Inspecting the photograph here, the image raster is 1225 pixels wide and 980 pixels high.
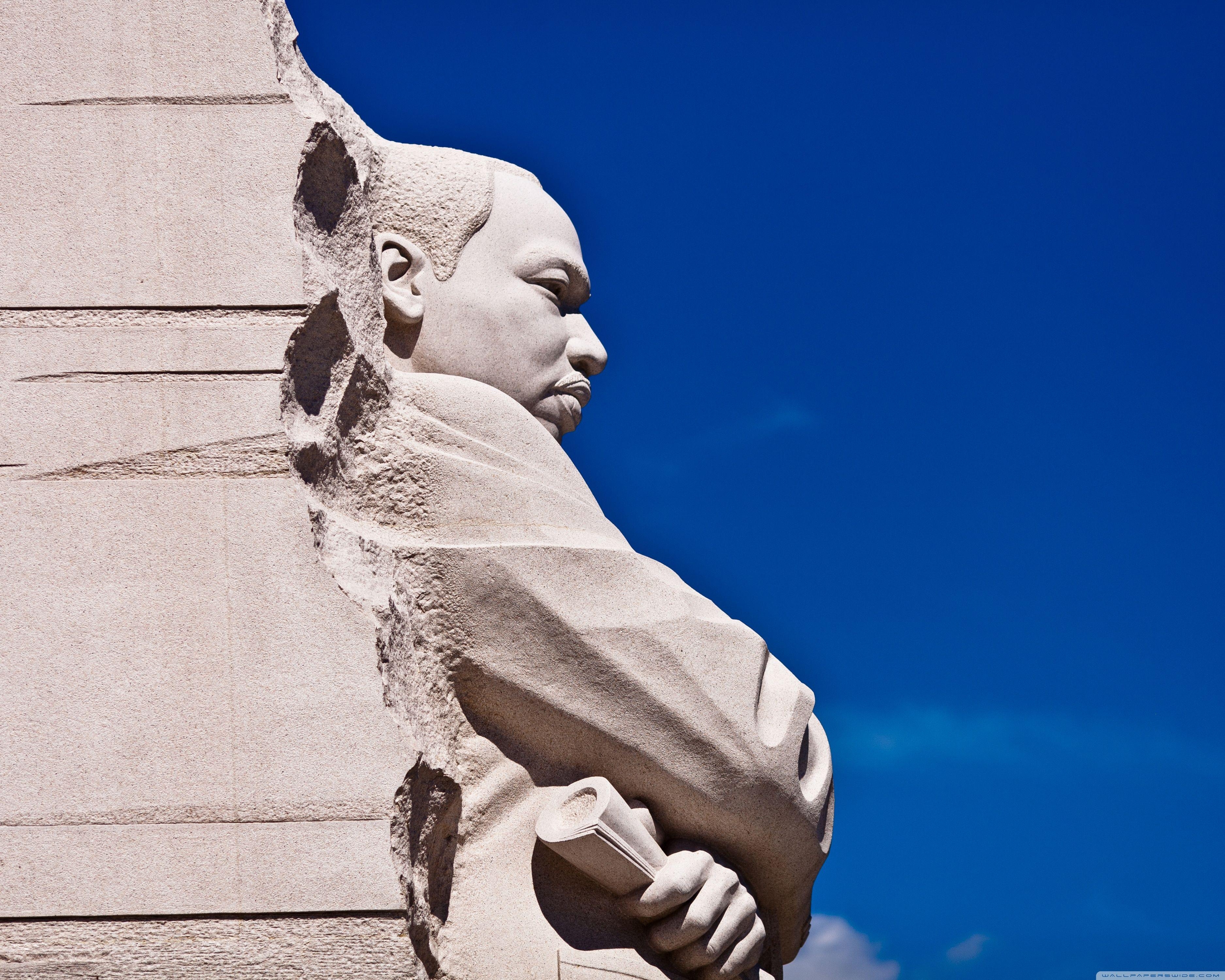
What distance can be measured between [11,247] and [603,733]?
231 cm

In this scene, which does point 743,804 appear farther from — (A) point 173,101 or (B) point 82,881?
(A) point 173,101

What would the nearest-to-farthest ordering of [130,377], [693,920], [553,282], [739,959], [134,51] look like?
1. [130,377]
2. [134,51]
3. [693,920]
4. [739,959]
5. [553,282]

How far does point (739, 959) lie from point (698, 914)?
0.28 m

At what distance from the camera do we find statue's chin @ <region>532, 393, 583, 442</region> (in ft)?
18.8

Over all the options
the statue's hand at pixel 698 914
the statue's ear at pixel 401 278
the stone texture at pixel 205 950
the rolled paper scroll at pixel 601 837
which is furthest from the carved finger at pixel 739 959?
the statue's ear at pixel 401 278

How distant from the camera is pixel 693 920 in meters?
4.93

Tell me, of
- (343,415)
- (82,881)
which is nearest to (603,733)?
(343,415)

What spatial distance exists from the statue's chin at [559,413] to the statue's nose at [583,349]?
13 centimetres

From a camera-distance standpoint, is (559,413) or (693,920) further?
(559,413)

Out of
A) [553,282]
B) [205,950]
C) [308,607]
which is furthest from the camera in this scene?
[553,282]

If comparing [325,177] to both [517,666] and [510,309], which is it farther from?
[517,666]

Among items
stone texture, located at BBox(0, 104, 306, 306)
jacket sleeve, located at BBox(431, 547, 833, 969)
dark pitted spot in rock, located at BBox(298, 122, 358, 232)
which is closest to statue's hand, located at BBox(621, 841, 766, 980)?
jacket sleeve, located at BBox(431, 547, 833, 969)

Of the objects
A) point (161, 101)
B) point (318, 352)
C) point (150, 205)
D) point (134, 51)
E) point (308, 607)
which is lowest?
point (308, 607)


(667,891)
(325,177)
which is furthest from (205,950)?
(325,177)
